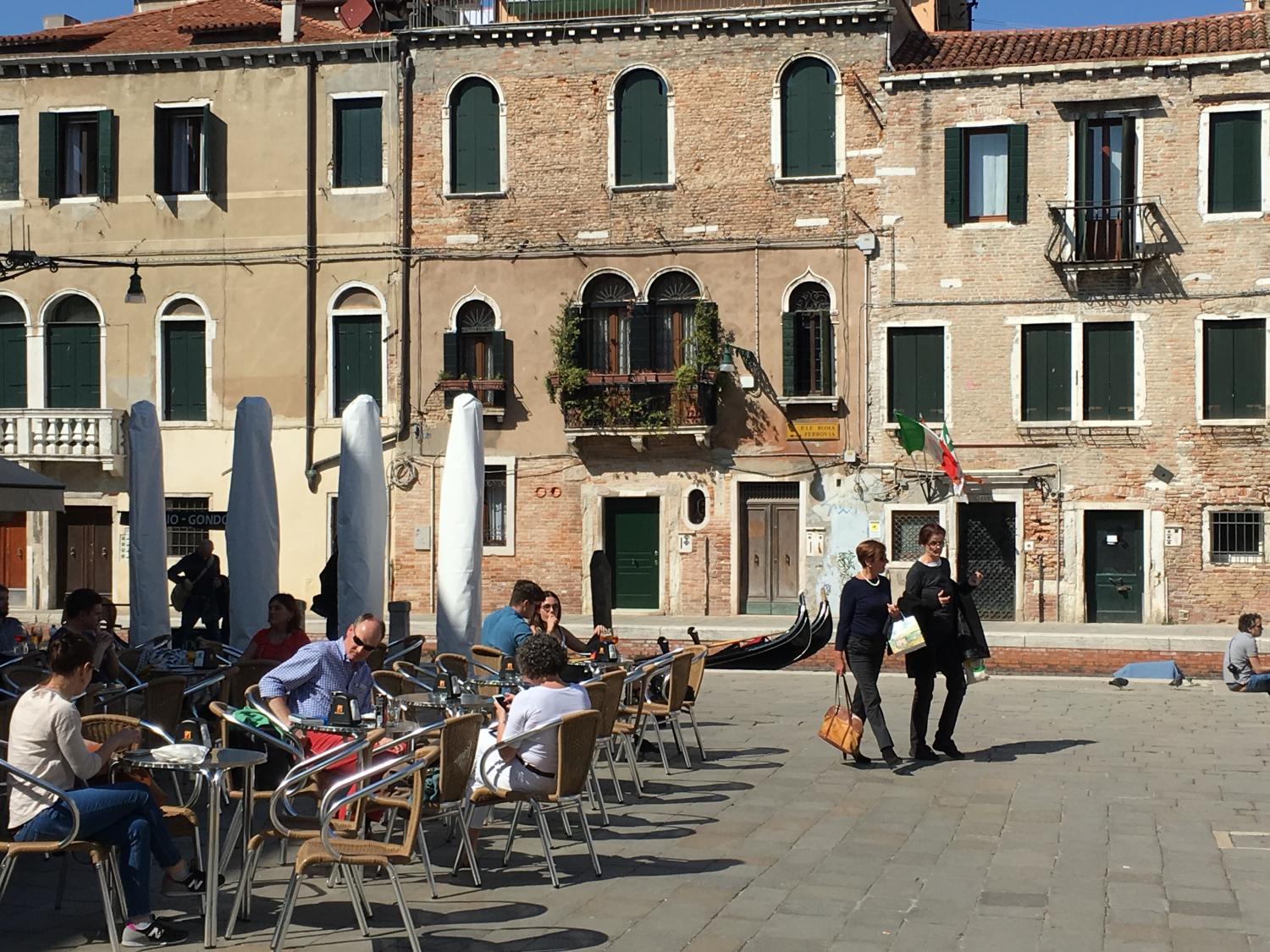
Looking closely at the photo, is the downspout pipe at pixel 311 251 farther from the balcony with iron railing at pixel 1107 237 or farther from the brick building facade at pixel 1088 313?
the balcony with iron railing at pixel 1107 237

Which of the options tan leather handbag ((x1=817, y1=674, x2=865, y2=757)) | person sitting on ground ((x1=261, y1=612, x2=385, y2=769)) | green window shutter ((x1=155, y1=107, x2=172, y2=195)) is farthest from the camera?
green window shutter ((x1=155, y1=107, x2=172, y2=195))

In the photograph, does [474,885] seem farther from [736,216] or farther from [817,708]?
[736,216]

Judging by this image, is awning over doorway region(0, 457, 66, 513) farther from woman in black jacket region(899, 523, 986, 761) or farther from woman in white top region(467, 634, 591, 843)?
woman in black jacket region(899, 523, 986, 761)

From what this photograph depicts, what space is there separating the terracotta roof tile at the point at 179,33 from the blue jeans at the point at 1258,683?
18.4 m

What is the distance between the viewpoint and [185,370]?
29.2 meters

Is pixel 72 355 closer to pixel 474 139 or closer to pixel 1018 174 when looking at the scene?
pixel 474 139

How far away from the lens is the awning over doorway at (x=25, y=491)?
13.4 metres

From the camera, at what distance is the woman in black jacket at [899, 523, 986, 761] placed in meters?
11.9

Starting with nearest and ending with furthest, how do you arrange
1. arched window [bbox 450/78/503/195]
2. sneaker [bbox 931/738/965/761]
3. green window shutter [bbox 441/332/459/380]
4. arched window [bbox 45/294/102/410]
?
sneaker [bbox 931/738/965/761] → green window shutter [bbox 441/332/459/380] → arched window [bbox 450/78/503/195] → arched window [bbox 45/294/102/410]

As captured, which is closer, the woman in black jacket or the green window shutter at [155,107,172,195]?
the woman in black jacket

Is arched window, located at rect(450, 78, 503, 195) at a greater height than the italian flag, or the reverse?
arched window, located at rect(450, 78, 503, 195)

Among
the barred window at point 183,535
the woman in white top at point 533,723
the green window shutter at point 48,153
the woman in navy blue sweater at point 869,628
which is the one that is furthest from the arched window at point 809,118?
the woman in white top at point 533,723

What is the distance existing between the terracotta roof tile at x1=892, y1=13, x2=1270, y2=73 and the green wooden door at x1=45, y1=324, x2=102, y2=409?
14.2m

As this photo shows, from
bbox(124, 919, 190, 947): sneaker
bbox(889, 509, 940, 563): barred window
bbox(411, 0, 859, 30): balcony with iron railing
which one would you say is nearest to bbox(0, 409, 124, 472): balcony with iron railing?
bbox(411, 0, 859, 30): balcony with iron railing
